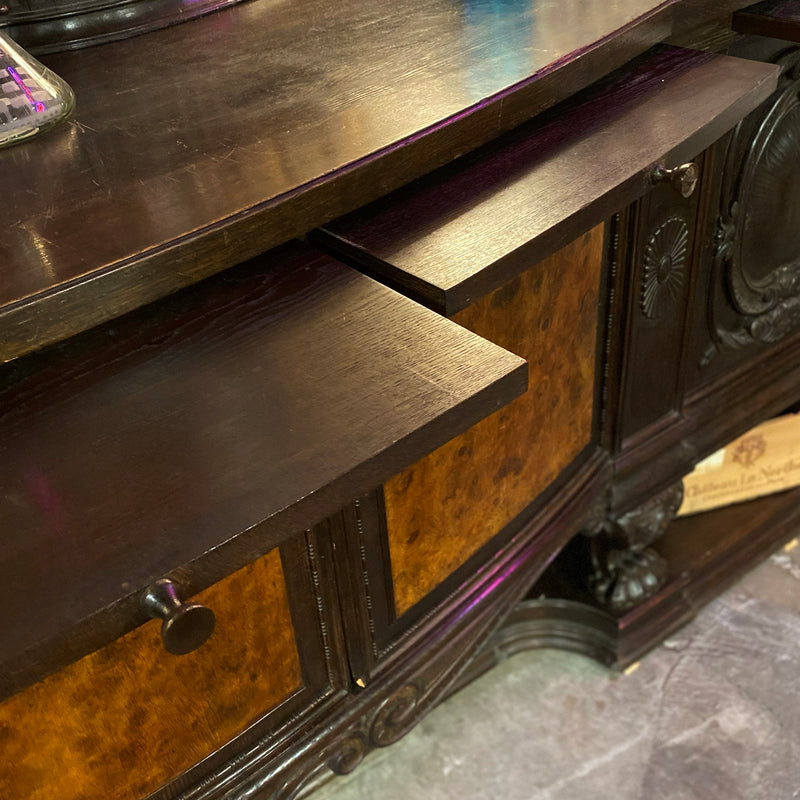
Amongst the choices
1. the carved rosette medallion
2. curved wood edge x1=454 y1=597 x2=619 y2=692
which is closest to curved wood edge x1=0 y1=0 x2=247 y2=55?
the carved rosette medallion

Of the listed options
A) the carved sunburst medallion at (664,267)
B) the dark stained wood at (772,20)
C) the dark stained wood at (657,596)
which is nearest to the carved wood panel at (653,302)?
the carved sunburst medallion at (664,267)

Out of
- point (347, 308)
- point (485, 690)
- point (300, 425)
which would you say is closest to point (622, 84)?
point (347, 308)

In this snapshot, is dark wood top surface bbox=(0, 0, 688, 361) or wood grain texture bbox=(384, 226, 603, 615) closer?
dark wood top surface bbox=(0, 0, 688, 361)

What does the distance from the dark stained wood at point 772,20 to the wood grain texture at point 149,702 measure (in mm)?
751

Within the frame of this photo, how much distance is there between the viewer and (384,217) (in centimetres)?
69

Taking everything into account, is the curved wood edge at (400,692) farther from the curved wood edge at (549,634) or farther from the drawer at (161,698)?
the curved wood edge at (549,634)

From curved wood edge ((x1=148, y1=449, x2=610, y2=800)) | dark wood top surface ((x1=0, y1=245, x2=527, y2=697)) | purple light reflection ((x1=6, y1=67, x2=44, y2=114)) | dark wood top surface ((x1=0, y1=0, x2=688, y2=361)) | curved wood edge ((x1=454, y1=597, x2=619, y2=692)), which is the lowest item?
curved wood edge ((x1=454, y1=597, x2=619, y2=692))

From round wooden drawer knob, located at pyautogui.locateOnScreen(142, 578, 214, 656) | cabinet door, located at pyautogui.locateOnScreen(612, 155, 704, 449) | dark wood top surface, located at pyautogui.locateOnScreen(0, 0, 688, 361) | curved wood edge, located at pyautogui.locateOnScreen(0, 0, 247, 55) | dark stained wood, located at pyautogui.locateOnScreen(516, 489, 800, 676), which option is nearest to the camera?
round wooden drawer knob, located at pyautogui.locateOnScreen(142, 578, 214, 656)

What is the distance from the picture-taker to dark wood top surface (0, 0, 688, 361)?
58 cm

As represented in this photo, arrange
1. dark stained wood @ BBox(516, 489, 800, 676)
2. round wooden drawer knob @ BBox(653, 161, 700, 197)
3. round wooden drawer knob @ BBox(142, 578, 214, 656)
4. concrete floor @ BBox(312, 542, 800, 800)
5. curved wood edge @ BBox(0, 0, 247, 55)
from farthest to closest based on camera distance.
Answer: dark stained wood @ BBox(516, 489, 800, 676) → concrete floor @ BBox(312, 542, 800, 800) → curved wood edge @ BBox(0, 0, 247, 55) → round wooden drawer knob @ BBox(653, 161, 700, 197) → round wooden drawer knob @ BBox(142, 578, 214, 656)

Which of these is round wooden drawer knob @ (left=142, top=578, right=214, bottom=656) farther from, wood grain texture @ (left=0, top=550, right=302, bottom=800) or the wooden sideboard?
wood grain texture @ (left=0, top=550, right=302, bottom=800)

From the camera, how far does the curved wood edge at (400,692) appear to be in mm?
758

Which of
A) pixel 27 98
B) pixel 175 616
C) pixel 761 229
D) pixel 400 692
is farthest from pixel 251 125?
pixel 761 229

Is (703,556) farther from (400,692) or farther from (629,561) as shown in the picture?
(400,692)
